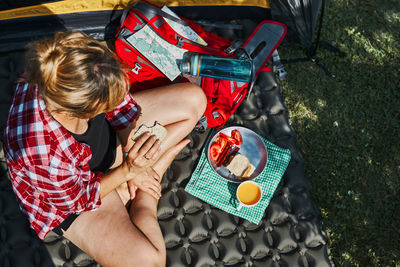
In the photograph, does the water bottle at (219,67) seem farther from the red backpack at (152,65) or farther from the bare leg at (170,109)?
the bare leg at (170,109)

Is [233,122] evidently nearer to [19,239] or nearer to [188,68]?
[188,68]

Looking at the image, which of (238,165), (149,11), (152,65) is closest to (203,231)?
(238,165)

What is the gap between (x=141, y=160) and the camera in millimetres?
1896

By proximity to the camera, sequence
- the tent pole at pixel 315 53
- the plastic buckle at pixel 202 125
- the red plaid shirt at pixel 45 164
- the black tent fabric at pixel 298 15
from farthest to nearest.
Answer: the tent pole at pixel 315 53
the black tent fabric at pixel 298 15
the plastic buckle at pixel 202 125
the red plaid shirt at pixel 45 164

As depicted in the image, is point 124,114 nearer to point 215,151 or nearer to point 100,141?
point 100,141

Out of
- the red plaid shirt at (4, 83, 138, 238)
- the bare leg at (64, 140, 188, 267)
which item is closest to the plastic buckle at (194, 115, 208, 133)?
the bare leg at (64, 140, 188, 267)

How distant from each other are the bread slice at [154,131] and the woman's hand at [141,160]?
0.16m

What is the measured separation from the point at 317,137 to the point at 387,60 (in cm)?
125

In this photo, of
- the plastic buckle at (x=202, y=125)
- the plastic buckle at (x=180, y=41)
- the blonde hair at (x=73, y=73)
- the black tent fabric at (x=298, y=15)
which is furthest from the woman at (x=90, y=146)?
the black tent fabric at (x=298, y=15)

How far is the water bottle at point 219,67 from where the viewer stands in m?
2.54

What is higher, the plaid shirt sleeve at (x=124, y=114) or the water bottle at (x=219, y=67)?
the water bottle at (x=219, y=67)

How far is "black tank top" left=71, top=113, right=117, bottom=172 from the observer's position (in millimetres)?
1818

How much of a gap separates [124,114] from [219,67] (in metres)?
0.90

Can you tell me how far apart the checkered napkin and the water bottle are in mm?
618
